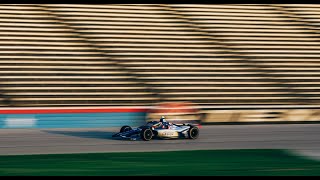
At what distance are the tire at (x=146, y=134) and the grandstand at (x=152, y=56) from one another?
552 centimetres

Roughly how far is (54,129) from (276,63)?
397 inches

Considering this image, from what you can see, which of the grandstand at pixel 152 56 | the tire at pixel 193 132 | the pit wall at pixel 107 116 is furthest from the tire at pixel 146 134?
the grandstand at pixel 152 56

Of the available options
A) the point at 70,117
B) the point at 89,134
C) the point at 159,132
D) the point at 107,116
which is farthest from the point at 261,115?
the point at 89,134

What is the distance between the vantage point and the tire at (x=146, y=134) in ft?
53.2

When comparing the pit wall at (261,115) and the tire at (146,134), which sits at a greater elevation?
the pit wall at (261,115)

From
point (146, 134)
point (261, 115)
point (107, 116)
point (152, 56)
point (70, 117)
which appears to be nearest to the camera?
point (146, 134)

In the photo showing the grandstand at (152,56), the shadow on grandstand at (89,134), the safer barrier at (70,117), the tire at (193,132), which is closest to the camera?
the tire at (193,132)

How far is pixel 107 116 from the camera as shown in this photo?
20250 mm

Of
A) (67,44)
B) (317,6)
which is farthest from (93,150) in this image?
(317,6)

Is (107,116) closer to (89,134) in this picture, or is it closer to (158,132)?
(89,134)

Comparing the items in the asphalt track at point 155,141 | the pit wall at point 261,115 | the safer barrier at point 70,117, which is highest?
the pit wall at point 261,115

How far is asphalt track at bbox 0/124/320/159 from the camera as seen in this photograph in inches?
576

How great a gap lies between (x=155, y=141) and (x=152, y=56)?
26.0 ft

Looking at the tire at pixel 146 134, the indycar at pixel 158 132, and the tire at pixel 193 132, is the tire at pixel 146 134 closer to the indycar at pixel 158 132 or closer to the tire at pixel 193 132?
the indycar at pixel 158 132
